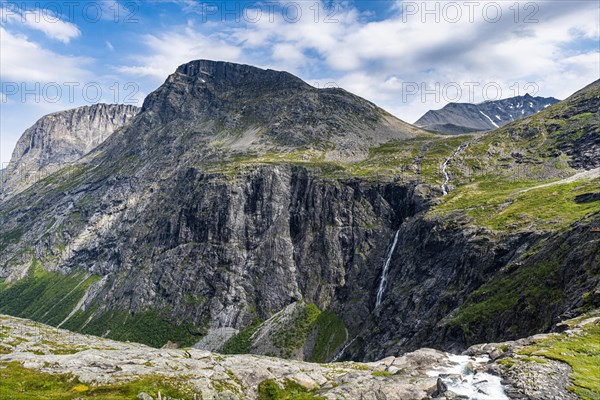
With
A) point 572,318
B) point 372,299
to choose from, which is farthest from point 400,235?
point 572,318

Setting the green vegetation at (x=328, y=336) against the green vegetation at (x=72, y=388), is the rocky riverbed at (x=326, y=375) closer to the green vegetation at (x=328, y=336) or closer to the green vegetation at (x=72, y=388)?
the green vegetation at (x=72, y=388)

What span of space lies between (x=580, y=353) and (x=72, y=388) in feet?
182

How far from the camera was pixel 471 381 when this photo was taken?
35.7m

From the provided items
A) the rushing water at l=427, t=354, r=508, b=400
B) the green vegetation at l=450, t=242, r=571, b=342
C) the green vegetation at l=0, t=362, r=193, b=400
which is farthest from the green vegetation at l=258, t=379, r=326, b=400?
the green vegetation at l=450, t=242, r=571, b=342

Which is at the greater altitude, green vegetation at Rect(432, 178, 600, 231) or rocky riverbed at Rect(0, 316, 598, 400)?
green vegetation at Rect(432, 178, 600, 231)

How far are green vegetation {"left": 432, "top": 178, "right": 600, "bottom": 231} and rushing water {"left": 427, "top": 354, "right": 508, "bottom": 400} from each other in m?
80.1

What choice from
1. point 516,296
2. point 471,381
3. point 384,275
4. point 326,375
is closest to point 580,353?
point 471,381

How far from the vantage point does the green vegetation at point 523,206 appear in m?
114

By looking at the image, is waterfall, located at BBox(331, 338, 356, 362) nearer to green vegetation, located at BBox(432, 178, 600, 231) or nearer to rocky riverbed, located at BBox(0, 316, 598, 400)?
green vegetation, located at BBox(432, 178, 600, 231)

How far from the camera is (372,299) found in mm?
176750

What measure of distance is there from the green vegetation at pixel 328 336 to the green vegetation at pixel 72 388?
Result: 439 feet

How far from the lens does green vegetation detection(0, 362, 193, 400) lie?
42.1m

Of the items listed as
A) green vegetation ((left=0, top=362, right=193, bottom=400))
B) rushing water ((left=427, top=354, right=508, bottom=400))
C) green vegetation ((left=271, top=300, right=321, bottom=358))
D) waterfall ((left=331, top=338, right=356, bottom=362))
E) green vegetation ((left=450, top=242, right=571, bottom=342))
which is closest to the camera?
rushing water ((left=427, top=354, right=508, bottom=400))

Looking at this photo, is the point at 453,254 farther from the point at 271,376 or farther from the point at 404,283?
the point at 271,376
